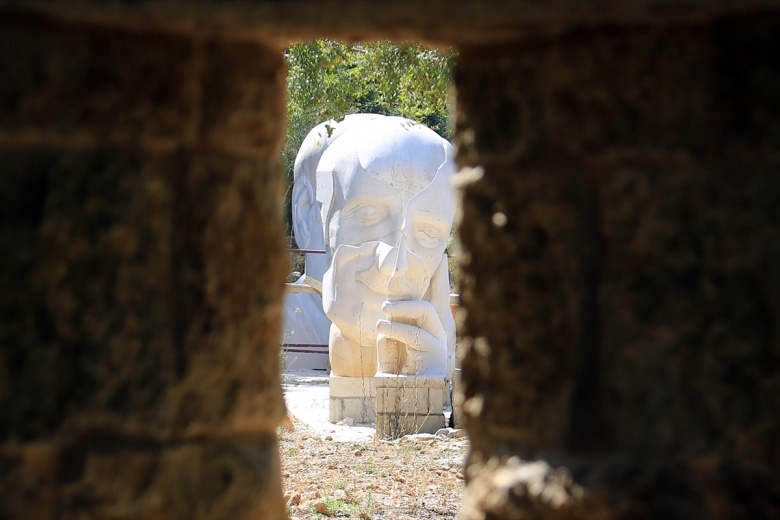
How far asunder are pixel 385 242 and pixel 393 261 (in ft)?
2.19

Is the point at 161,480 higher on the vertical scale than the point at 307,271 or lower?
lower

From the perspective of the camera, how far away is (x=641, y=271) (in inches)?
70.7

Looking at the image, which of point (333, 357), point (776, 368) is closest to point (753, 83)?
point (776, 368)

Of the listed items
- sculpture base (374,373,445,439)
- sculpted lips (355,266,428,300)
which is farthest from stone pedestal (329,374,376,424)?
sculpted lips (355,266,428,300)

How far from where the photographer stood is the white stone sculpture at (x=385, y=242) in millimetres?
9312

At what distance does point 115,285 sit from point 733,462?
46.1 inches

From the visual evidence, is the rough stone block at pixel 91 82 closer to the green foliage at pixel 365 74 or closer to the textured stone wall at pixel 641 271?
the textured stone wall at pixel 641 271

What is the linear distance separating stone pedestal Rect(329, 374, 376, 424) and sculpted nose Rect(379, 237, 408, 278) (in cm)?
106

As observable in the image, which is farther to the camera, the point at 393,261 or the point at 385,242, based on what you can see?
the point at 385,242

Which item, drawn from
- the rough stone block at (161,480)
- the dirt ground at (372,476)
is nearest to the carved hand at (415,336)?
the dirt ground at (372,476)

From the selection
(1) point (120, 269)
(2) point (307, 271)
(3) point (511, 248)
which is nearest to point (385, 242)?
(2) point (307, 271)

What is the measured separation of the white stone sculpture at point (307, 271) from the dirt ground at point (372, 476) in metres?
5.20

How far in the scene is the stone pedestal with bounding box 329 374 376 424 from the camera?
943 centimetres

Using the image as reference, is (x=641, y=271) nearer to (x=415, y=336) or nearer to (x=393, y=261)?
(x=415, y=336)
